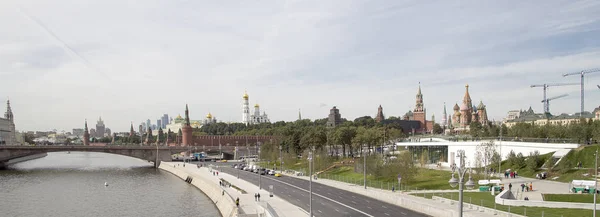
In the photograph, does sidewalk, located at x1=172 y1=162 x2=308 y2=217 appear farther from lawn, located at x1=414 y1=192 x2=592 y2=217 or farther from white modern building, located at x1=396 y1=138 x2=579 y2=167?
white modern building, located at x1=396 y1=138 x2=579 y2=167

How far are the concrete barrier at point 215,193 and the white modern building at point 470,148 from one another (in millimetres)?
27345

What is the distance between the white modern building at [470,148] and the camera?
66.8 meters

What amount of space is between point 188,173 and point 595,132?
66361 mm

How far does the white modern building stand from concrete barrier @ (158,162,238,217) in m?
27.3

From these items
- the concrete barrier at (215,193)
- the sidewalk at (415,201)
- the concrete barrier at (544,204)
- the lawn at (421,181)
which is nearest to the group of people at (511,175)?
the lawn at (421,181)

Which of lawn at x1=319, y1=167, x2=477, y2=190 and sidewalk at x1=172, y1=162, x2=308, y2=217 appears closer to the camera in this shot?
sidewalk at x1=172, y1=162, x2=308, y2=217

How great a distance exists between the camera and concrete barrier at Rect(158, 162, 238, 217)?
5109cm

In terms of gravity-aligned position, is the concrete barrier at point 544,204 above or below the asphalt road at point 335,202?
above

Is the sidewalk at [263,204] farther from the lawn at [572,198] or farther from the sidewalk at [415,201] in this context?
the lawn at [572,198]

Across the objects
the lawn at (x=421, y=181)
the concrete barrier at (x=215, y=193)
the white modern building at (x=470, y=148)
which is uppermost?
the white modern building at (x=470, y=148)

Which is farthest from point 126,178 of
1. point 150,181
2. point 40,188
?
point 40,188

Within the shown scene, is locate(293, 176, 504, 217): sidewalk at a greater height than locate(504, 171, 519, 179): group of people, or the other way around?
locate(504, 171, 519, 179): group of people

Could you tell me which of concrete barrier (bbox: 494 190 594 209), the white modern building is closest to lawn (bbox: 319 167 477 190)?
the white modern building

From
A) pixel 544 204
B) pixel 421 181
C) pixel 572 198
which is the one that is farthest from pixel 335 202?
pixel 572 198
